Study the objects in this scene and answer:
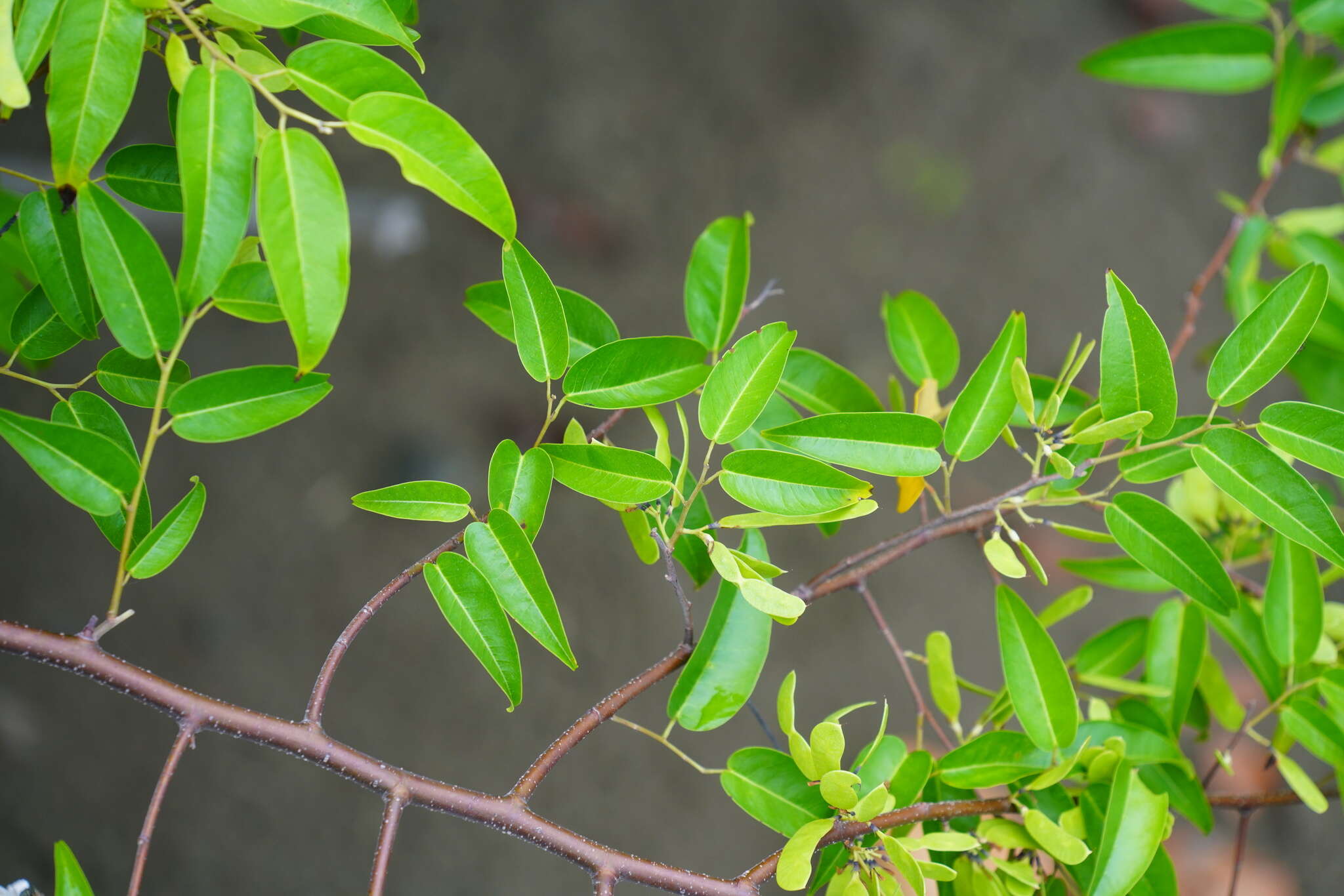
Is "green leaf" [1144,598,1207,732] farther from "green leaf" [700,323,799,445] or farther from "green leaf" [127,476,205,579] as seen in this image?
"green leaf" [127,476,205,579]

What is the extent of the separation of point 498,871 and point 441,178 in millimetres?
1478

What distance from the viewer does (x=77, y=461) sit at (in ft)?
1.43

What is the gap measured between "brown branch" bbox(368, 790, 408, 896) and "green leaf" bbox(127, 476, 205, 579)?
0.58ft

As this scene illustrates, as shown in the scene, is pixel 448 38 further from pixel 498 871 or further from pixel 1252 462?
pixel 1252 462

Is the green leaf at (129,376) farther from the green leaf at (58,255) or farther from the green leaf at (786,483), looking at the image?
the green leaf at (786,483)

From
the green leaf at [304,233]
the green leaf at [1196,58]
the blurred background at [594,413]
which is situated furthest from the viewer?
the blurred background at [594,413]

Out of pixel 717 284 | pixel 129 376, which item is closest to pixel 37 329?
pixel 129 376

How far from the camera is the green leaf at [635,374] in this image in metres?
0.50

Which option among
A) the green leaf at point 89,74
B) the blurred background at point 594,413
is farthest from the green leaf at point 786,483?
the blurred background at point 594,413

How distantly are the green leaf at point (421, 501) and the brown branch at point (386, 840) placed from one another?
0.51ft

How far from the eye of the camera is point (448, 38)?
1.76m

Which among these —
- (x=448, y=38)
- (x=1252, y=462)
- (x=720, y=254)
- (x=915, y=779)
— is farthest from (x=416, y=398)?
(x=1252, y=462)

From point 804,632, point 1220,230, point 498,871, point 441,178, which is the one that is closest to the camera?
point 441,178

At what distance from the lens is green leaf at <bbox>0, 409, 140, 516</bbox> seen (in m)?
0.42
